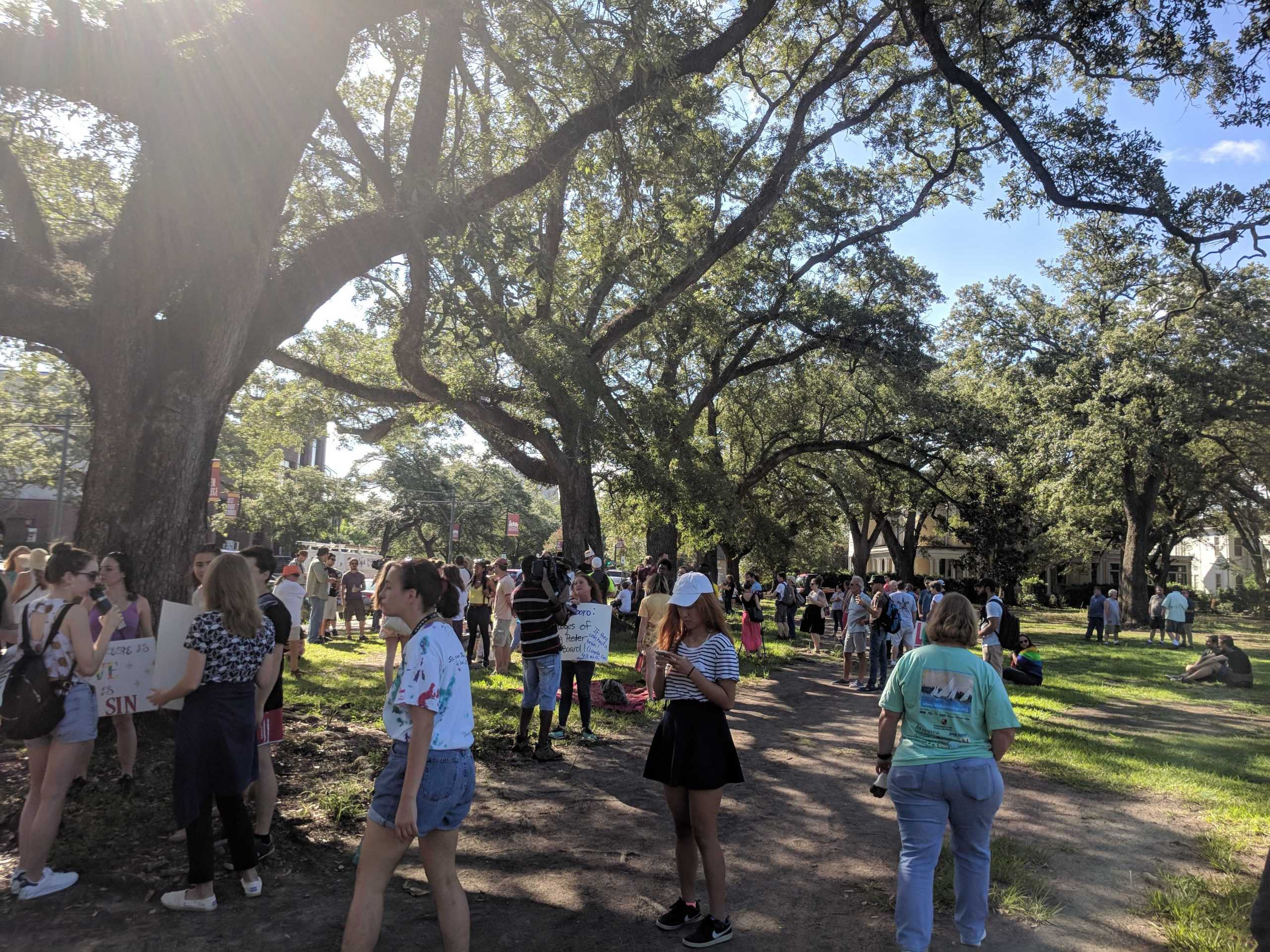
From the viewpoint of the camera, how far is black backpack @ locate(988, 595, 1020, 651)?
31.9ft

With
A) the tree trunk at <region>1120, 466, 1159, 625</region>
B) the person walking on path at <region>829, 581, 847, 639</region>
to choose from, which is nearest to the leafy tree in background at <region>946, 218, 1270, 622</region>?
the tree trunk at <region>1120, 466, 1159, 625</region>

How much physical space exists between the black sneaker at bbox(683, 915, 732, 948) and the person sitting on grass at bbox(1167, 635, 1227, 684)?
A: 15051 mm

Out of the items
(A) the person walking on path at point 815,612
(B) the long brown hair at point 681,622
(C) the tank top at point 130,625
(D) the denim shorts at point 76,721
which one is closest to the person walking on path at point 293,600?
(C) the tank top at point 130,625

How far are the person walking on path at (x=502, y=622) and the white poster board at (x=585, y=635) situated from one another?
12.5 ft

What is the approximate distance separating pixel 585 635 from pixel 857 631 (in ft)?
21.6

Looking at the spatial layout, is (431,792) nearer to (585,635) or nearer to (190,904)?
(190,904)

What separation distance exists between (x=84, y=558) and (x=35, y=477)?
33.8 metres

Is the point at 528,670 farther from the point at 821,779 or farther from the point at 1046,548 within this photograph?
the point at 1046,548

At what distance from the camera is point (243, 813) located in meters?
4.14

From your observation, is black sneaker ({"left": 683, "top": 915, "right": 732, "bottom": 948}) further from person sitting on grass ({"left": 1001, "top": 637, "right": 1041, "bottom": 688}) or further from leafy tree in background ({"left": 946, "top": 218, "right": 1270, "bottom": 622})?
leafy tree in background ({"left": 946, "top": 218, "right": 1270, "bottom": 622})

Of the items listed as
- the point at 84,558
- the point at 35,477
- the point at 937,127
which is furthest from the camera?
the point at 35,477

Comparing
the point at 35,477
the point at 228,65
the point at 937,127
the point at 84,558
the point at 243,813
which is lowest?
the point at 243,813

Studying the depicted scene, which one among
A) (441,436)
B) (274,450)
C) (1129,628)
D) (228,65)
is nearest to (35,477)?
(274,450)

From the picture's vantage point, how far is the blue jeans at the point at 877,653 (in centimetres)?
1236
